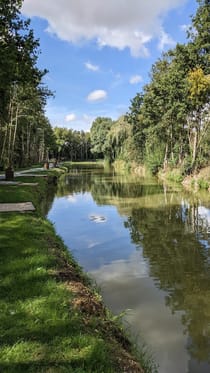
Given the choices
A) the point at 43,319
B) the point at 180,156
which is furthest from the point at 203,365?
the point at 180,156

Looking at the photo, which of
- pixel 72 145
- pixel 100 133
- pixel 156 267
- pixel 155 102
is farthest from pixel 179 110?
pixel 72 145

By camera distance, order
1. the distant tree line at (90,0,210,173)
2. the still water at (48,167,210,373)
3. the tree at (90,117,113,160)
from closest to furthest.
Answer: the still water at (48,167,210,373), the distant tree line at (90,0,210,173), the tree at (90,117,113,160)

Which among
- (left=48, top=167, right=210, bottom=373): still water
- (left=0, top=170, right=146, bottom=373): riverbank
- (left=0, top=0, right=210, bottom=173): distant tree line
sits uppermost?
(left=0, top=0, right=210, bottom=173): distant tree line

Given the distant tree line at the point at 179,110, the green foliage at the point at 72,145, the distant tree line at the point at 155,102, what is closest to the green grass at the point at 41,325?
the distant tree line at the point at 155,102

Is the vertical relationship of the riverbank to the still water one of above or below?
above

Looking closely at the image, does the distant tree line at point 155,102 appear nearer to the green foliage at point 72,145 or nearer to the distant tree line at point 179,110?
the distant tree line at point 179,110

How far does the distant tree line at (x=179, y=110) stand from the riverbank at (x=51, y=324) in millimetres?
26911

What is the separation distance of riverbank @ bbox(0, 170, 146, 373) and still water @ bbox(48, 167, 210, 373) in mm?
1083

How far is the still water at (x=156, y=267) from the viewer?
6.19 metres

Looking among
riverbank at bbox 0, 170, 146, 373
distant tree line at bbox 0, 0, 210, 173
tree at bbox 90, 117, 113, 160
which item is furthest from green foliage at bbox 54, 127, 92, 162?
riverbank at bbox 0, 170, 146, 373

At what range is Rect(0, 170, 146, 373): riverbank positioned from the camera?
155 inches

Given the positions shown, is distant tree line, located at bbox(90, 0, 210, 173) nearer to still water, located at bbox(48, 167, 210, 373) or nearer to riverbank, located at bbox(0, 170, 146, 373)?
still water, located at bbox(48, 167, 210, 373)

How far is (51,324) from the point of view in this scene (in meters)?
4.75

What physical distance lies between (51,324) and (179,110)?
33.2 m
